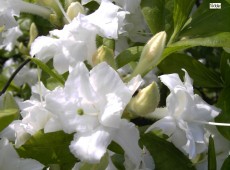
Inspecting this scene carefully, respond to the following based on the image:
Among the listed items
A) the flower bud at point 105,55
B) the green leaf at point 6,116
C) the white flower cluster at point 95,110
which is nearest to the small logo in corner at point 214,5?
the white flower cluster at point 95,110

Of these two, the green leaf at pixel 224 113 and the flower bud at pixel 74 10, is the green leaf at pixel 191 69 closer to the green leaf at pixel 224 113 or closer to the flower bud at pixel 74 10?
the green leaf at pixel 224 113

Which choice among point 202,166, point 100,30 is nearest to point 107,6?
point 100,30

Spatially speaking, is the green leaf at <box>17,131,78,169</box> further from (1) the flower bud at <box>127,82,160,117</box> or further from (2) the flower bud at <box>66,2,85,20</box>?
→ (2) the flower bud at <box>66,2,85,20</box>

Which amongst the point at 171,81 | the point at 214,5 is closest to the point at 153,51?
the point at 171,81

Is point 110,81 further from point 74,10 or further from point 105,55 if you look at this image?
point 74,10

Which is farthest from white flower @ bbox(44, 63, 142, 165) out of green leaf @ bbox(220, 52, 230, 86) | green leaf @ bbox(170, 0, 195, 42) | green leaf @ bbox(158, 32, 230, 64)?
green leaf @ bbox(220, 52, 230, 86)

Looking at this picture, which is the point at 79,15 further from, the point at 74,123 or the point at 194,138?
the point at 194,138
